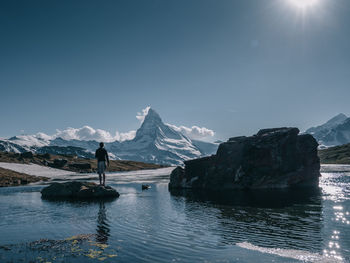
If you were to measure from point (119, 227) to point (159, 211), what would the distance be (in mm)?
8837

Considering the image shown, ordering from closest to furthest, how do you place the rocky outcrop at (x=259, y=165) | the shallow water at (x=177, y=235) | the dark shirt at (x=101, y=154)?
the shallow water at (x=177, y=235) → the dark shirt at (x=101, y=154) → the rocky outcrop at (x=259, y=165)

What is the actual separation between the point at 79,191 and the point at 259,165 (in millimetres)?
37523

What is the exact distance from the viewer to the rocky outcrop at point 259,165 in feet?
195

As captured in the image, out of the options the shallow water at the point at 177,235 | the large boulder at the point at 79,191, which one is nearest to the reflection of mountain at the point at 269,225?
the shallow water at the point at 177,235

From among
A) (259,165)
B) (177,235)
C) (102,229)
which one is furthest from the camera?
(259,165)

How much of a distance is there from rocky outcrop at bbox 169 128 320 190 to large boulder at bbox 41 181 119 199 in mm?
23343

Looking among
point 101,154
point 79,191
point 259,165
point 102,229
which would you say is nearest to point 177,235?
point 102,229

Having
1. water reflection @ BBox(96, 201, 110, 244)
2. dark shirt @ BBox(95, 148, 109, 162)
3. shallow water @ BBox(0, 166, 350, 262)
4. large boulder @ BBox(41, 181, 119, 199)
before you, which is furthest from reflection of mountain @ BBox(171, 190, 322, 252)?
large boulder @ BBox(41, 181, 119, 199)

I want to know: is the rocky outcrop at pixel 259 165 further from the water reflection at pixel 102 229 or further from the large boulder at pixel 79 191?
the water reflection at pixel 102 229

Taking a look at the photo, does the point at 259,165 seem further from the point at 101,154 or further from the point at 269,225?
the point at 269,225

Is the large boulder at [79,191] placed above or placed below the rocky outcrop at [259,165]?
below

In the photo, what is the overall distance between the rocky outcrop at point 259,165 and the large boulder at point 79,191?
23343 mm

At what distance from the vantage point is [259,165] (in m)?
59.5

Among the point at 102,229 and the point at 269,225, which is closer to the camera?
the point at 102,229
